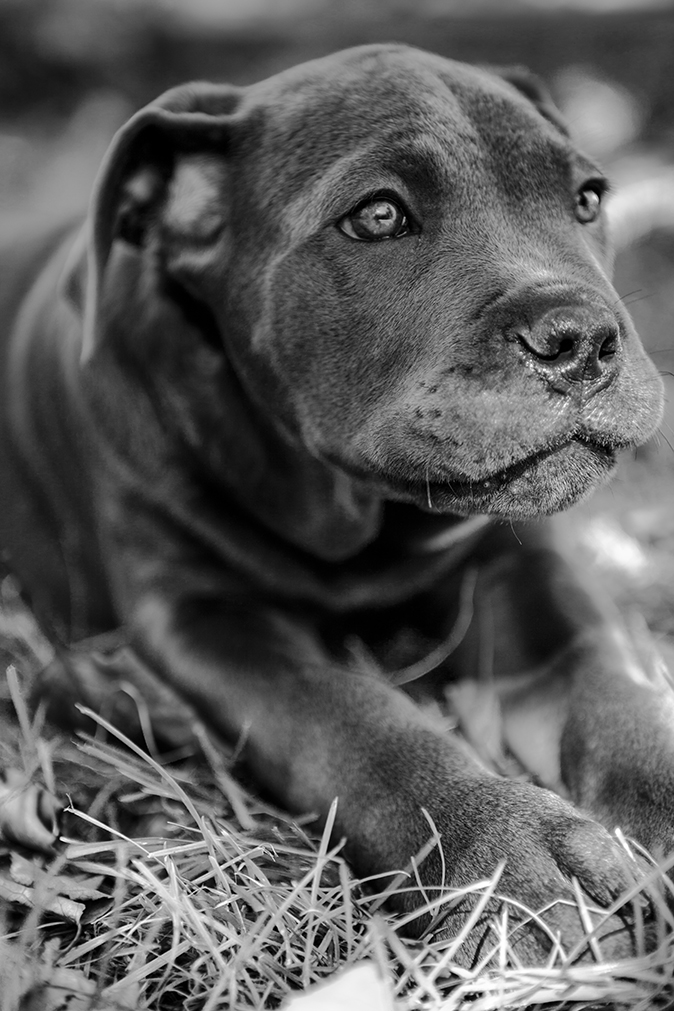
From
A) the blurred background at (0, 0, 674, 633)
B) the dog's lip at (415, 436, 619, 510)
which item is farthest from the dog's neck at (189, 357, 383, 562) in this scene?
the blurred background at (0, 0, 674, 633)

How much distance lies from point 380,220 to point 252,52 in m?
6.89

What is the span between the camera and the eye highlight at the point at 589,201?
2.38 m

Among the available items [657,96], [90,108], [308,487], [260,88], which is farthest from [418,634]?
[90,108]

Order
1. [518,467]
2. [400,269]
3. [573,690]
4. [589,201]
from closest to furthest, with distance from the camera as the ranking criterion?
[518,467]
[400,269]
[573,690]
[589,201]

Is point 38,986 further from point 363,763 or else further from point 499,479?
→ point 499,479

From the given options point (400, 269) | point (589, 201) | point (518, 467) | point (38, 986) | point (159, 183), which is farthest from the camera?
point (159, 183)

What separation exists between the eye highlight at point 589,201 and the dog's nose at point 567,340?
57cm

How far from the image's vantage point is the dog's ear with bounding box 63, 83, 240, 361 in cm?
234

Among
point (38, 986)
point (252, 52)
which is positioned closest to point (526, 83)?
point (38, 986)

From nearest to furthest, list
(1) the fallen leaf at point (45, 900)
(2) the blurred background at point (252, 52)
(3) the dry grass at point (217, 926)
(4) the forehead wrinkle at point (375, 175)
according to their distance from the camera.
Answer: (3) the dry grass at point (217, 926)
(1) the fallen leaf at point (45, 900)
(4) the forehead wrinkle at point (375, 175)
(2) the blurred background at point (252, 52)

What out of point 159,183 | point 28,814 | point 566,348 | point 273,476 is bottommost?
point 28,814

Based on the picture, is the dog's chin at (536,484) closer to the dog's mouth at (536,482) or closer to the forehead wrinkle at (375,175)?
the dog's mouth at (536,482)

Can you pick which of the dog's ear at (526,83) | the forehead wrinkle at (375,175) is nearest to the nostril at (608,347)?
the forehead wrinkle at (375,175)

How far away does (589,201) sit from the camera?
242 cm
